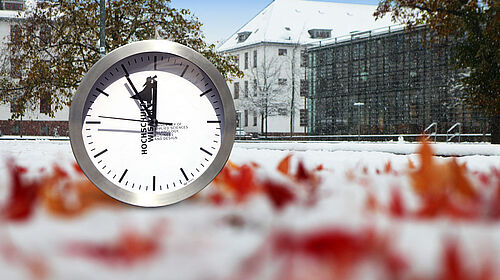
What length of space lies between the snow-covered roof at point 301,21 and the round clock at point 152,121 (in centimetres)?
5010

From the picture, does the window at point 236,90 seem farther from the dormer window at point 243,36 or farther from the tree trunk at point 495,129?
the tree trunk at point 495,129

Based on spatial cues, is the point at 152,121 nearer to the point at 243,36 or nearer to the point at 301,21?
the point at 301,21

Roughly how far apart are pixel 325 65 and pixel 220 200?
39.8 meters

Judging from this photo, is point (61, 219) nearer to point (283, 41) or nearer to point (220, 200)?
point (220, 200)

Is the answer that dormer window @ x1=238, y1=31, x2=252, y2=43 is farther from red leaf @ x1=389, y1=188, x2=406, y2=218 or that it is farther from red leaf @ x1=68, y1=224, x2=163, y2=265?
red leaf @ x1=68, y1=224, x2=163, y2=265

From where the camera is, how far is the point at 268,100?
4688 centimetres

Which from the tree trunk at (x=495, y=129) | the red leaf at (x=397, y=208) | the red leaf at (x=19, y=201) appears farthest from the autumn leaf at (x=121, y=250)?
the tree trunk at (x=495, y=129)

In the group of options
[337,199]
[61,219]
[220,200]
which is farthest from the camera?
[220,200]

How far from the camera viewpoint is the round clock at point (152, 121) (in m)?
2.18

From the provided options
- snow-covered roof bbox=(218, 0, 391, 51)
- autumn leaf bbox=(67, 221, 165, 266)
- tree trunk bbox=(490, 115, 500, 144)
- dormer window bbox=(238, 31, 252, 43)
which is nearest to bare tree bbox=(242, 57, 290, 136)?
snow-covered roof bbox=(218, 0, 391, 51)

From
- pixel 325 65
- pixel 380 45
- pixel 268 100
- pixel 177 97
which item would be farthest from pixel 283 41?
pixel 177 97

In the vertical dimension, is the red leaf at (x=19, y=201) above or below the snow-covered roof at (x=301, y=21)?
below

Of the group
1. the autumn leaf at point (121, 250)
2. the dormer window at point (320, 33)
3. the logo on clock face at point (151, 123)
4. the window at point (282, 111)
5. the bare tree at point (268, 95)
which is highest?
the dormer window at point (320, 33)

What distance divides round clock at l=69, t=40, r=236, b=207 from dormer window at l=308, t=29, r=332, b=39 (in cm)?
5182
